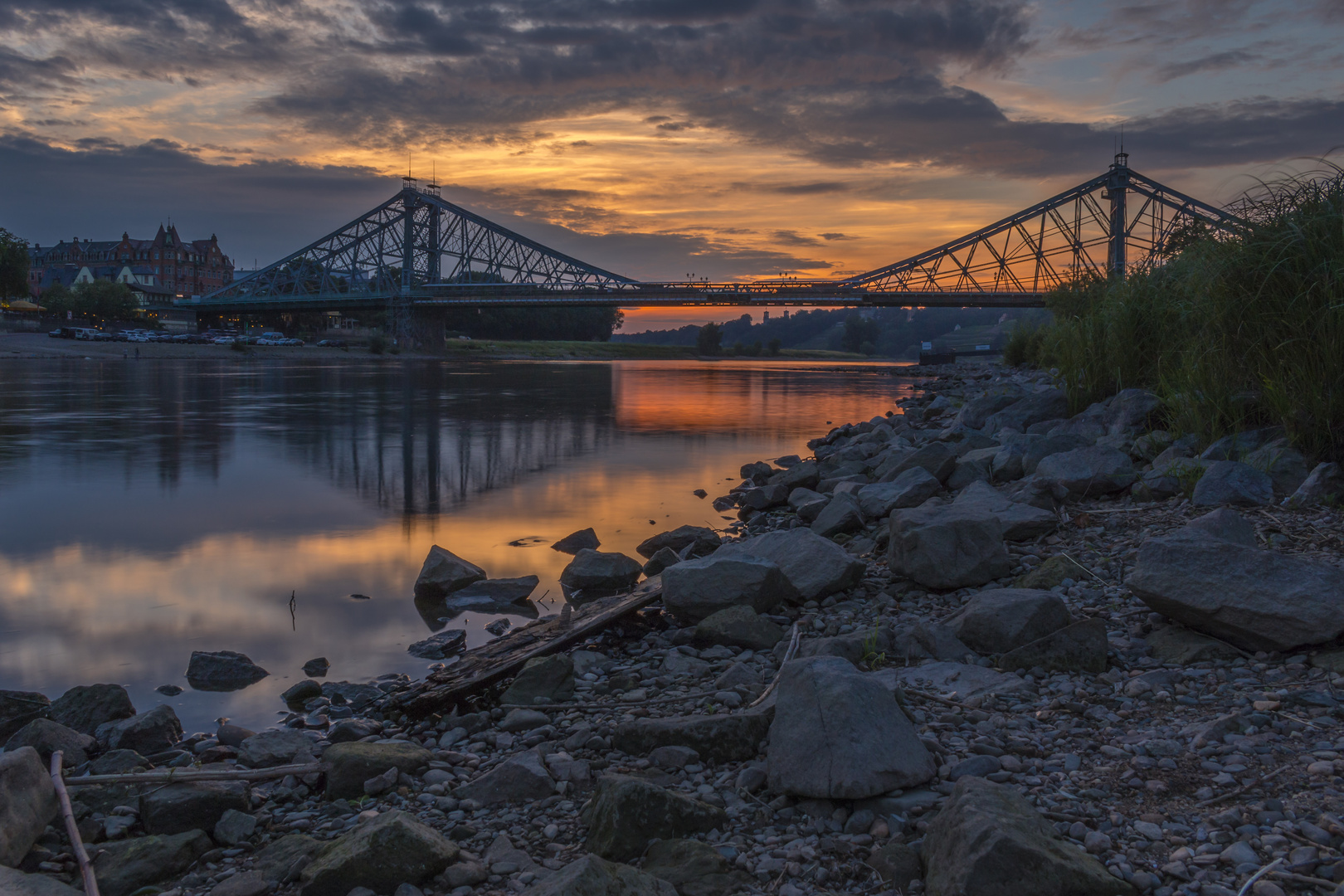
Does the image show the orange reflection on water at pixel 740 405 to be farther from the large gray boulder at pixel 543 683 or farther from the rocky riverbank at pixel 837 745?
the large gray boulder at pixel 543 683

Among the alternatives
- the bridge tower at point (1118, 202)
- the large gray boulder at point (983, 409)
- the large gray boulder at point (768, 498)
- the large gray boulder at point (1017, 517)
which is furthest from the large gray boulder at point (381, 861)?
the bridge tower at point (1118, 202)

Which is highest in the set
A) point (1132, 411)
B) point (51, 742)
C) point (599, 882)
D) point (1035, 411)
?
point (1132, 411)

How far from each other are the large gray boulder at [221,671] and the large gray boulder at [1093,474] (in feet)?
17.1

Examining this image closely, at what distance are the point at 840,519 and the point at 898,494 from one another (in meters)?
0.63

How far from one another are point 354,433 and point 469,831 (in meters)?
15.2

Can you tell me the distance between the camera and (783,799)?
2.61m

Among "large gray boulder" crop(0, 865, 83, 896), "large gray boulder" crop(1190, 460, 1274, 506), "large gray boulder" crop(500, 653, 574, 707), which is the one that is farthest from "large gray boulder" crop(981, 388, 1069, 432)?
"large gray boulder" crop(0, 865, 83, 896)

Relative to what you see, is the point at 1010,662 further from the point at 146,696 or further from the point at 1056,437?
the point at 1056,437

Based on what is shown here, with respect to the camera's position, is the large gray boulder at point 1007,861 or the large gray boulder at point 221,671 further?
the large gray boulder at point 221,671

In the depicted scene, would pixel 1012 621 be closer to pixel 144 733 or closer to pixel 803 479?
pixel 144 733

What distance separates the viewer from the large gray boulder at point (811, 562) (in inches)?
190

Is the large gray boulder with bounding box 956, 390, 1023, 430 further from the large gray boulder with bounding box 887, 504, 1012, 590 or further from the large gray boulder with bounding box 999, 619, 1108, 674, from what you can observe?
the large gray boulder with bounding box 999, 619, 1108, 674

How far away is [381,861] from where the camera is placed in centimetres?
237

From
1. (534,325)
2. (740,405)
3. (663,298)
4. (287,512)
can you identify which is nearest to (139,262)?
(534,325)
